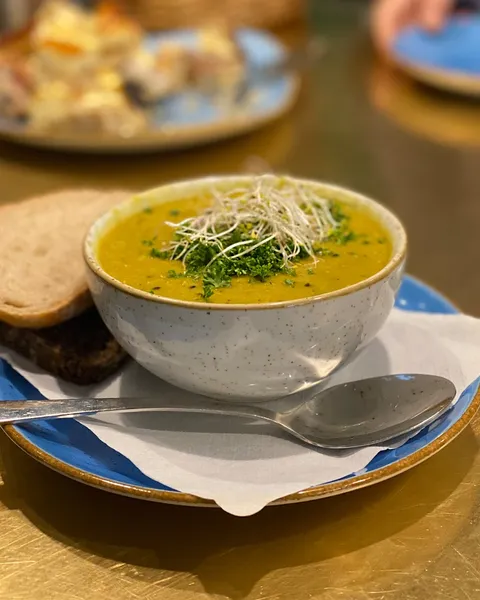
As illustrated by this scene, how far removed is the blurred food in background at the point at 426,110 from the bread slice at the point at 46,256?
1.43 m

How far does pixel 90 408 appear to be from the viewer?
118 centimetres

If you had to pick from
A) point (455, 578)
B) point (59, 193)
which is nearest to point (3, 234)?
point (59, 193)

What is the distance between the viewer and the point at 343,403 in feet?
3.94

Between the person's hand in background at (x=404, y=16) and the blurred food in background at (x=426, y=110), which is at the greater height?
the person's hand in background at (x=404, y=16)

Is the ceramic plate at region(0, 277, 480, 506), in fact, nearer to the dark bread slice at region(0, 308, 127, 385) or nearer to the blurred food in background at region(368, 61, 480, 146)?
the dark bread slice at region(0, 308, 127, 385)

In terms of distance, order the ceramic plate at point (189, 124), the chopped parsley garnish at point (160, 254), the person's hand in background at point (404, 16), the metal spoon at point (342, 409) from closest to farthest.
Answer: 1. the metal spoon at point (342, 409)
2. the chopped parsley garnish at point (160, 254)
3. the ceramic plate at point (189, 124)
4. the person's hand in background at point (404, 16)

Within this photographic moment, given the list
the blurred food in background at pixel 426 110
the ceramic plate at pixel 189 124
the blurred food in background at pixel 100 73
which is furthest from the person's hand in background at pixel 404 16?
the blurred food in background at pixel 100 73

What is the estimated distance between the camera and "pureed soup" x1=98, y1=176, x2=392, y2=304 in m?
1.19

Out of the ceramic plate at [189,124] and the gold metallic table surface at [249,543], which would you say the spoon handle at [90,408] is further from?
the ceramic plate at [189,124]

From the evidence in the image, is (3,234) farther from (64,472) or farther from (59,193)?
(64,472)

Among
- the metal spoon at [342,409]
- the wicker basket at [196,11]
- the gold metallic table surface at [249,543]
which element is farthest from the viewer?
the wicker basket at [196,11]

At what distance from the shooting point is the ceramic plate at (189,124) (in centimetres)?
238

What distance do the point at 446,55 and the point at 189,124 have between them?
124cm

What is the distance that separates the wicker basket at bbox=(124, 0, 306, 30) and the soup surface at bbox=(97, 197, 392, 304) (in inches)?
88.8
